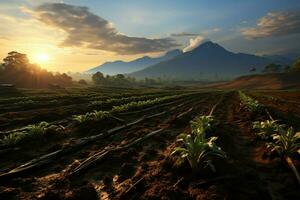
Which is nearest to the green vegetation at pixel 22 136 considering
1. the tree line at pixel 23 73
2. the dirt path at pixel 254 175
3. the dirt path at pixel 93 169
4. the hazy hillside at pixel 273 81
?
the dirt path at pixel 93 169

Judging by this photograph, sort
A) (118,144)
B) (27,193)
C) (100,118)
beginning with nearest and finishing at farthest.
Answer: (27,193)
(118,144)
(100,118)

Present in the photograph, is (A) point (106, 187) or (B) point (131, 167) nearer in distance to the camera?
(A) point (106, 187)

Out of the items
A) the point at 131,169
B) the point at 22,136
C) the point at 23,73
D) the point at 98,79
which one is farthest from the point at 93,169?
the point at 98,79

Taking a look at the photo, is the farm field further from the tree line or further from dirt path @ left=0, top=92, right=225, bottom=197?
the tree line

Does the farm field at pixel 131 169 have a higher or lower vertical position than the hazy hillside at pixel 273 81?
higher

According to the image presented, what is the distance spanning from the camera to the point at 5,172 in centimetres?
880

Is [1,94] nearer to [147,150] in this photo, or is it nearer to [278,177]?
[147,150]

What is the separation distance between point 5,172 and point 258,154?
26.8 ft

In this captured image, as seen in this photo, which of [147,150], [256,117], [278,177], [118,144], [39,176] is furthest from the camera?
[256,117]

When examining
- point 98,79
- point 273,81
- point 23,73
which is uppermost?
point 23,73

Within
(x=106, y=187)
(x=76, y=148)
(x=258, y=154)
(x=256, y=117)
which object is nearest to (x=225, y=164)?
(x=258, y=154)

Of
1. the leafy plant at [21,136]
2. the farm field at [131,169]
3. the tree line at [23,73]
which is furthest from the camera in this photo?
the tree line at [23,73]

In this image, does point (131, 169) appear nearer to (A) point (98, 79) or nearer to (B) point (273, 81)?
(B) point (273, 81)

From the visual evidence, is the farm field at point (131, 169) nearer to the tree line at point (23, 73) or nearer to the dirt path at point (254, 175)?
the dirt path at point (254, 175)
